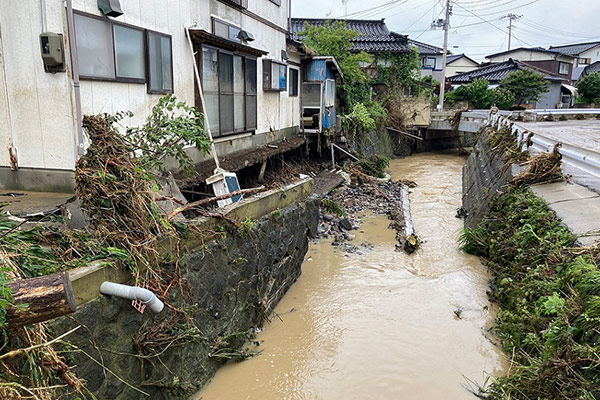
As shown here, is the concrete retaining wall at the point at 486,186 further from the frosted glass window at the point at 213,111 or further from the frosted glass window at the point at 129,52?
the frosted glass window at the point at 129,52

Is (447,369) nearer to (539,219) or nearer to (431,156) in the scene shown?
(539,219)

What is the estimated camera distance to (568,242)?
545 cm

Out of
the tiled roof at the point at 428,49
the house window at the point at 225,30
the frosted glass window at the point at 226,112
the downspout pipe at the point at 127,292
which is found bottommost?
the downspout pipe at the point at 127,292

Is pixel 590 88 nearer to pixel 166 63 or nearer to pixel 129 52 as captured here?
pixel 166 63

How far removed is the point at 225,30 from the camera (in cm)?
1076

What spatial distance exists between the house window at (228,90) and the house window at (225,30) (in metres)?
0.47

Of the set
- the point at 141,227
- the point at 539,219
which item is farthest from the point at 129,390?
the point at 539,219

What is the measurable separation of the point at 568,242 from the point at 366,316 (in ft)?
10.6

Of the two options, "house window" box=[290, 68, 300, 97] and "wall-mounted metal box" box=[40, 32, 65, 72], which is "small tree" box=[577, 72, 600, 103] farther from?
"wall-mounted metal box" box=[40, 32, 65, 72]

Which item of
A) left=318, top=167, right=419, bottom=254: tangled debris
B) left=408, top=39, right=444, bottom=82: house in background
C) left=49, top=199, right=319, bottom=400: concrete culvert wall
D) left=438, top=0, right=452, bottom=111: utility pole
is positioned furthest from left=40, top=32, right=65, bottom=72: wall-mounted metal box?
left=408, top=39, right=444, bottom=82: house in background

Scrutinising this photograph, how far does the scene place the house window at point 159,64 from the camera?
7.98 meters

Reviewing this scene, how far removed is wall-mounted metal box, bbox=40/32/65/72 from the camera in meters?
5.99

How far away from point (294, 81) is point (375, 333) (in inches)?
474

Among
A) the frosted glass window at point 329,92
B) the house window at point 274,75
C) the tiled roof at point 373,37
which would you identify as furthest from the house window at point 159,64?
the tiled roof at point 373,37
